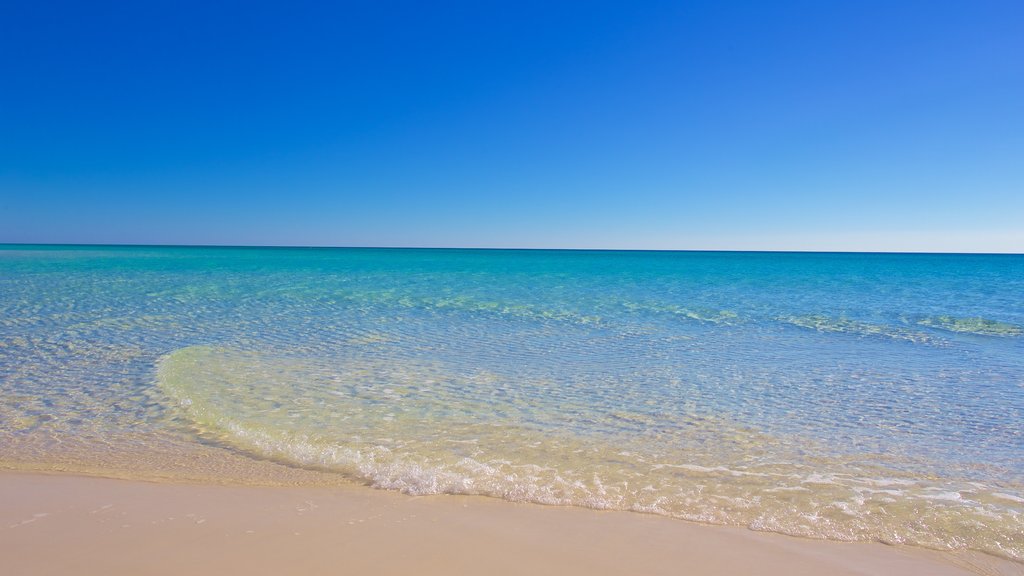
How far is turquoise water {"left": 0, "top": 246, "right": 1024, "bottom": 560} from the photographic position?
4531 mm

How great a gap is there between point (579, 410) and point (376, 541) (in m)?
3.63

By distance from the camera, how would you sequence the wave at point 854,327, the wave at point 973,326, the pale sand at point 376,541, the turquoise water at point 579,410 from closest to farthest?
the pale sand at point 376,541 < the turquoise water at point 579,410 < the wave at point 854,327 < the wave at point 973,326

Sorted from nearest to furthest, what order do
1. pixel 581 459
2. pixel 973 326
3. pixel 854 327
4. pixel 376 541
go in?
pixel 376 541, pixel 581 459, pixel 854 327, pixel 973 326

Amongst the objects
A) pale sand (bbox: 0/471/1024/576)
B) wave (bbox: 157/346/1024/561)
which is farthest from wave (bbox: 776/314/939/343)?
pale sand (bbox: 0/471/1024/576)

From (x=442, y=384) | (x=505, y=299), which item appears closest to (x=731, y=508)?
(x=442, y=384)

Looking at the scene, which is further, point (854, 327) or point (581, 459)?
point (854, 327)

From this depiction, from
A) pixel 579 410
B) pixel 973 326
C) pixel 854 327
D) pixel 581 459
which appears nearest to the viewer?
pixel 581 459

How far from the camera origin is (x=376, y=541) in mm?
3629

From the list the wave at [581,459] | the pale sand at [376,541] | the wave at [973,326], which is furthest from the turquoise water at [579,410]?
the pale sand at [376,541]

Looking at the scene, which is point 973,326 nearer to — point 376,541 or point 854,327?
point 854,327

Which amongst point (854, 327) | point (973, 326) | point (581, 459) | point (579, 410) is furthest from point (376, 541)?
point (973, 326)

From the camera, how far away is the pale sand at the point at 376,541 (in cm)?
334

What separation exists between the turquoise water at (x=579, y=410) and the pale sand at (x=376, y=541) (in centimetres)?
27

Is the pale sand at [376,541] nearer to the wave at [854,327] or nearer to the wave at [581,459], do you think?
the wave at [581,459]
